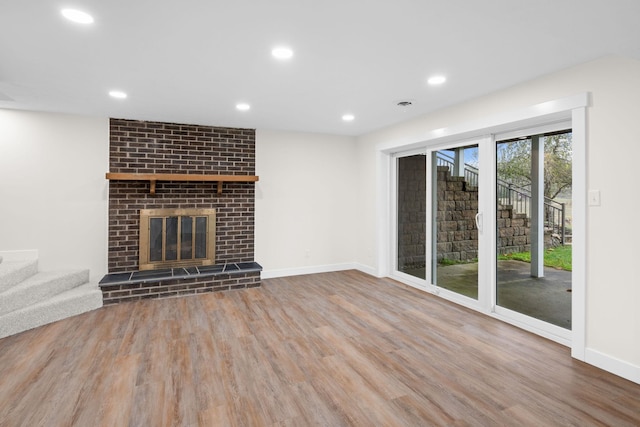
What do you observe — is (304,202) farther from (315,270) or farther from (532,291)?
(532,291)

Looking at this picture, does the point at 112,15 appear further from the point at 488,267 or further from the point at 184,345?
the point at 488,267

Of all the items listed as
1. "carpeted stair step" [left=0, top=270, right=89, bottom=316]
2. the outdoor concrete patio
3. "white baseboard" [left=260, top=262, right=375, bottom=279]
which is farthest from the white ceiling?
"white baseboard" [left=260, top=262, right=375, bottom=279]

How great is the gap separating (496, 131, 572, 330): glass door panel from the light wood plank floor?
0.38 metres

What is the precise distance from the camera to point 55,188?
4.15 meters

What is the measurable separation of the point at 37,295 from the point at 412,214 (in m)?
4.60

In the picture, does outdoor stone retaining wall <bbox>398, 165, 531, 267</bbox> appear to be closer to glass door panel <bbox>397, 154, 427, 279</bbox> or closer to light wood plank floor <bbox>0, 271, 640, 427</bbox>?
glass door panel <bbox>397, 154, 427, 279</bbox>

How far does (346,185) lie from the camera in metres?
5.79

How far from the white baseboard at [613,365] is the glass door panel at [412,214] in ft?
7.28

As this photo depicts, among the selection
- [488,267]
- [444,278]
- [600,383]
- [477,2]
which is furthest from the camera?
[444,278]

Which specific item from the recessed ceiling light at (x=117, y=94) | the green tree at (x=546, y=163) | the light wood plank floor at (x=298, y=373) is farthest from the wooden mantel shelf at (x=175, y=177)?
the green tree at (x=546, y=163)

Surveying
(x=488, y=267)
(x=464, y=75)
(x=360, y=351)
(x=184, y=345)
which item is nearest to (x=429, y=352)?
(x=360, y=351)

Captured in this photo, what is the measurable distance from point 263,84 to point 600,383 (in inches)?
137

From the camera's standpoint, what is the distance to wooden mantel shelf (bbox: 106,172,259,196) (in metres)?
4.18

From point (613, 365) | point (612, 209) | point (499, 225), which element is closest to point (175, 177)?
point (499, 225)
